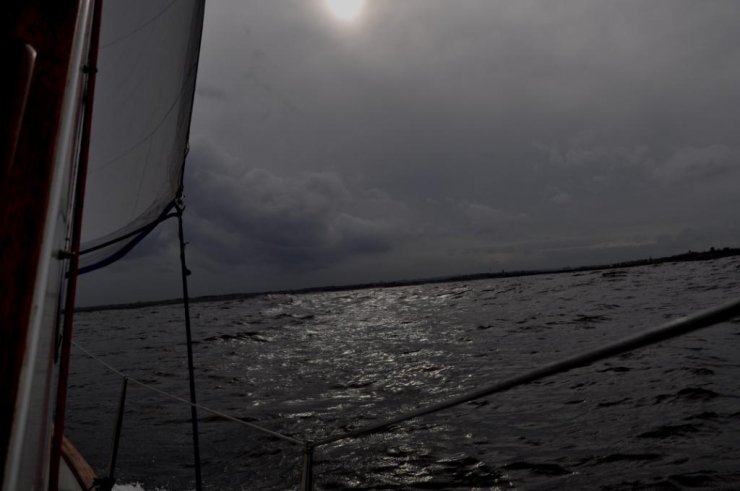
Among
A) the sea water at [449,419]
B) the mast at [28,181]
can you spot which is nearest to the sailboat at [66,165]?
the mast at [28,181]

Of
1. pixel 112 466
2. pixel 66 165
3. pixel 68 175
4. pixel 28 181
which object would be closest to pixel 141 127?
pixel 112 466

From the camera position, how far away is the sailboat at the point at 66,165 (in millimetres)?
996

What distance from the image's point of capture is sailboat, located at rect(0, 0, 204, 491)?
100 centimetres

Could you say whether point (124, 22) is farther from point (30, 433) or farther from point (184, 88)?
point (30, 433)

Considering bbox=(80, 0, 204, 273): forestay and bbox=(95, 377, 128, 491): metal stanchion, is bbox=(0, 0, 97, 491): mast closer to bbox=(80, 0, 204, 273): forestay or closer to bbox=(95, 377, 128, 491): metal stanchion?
bbox=(95, 377, 128, 491): metal stanchion

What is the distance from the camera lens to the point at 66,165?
1.35 metres

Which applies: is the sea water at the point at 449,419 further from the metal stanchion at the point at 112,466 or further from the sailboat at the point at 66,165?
the sailboat at the point at 66,165

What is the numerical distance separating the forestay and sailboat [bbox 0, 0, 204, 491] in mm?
10

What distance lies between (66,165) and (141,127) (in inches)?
145

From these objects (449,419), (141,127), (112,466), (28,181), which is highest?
(141,127)

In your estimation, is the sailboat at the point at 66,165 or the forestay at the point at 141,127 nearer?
the sailboat at the point at 66,165

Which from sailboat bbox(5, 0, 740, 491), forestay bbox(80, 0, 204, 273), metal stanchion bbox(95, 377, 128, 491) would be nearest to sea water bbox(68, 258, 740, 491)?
metal stanchion bbox(95, 377, 128, 491)

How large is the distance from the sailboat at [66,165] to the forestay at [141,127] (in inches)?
0.4

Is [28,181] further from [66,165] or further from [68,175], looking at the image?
[68,175]
